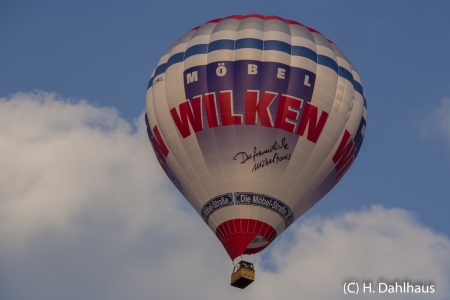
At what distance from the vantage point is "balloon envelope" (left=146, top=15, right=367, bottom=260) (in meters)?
34.3

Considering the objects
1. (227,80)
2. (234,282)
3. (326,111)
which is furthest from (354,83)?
(234,282)

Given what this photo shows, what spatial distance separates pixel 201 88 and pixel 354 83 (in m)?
5.37

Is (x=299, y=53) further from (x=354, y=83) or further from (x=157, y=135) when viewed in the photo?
(x=157, y=135)

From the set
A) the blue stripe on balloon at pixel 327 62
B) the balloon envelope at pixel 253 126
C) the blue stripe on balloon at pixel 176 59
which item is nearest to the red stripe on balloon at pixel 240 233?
the balloon envelope at pixel 253 126

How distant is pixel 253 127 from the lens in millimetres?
34344

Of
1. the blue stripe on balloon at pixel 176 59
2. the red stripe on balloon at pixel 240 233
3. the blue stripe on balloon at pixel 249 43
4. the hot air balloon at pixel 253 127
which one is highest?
the blue stripe on balloon at pixel 249 43

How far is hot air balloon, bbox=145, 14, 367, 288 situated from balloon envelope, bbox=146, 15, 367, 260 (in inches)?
1.2

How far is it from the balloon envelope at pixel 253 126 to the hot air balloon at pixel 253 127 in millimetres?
31

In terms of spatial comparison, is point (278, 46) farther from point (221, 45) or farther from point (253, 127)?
point (253, 127)

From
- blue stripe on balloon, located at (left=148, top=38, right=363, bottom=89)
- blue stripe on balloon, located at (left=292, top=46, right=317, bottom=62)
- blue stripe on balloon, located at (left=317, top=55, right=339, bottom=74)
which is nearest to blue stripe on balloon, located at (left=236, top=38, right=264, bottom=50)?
blue stripe on balloon, located at (left=148, top=38, right=363, bottom=89)

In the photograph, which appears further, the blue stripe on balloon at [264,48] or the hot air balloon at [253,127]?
the blue stripe on balloon at [264,48]

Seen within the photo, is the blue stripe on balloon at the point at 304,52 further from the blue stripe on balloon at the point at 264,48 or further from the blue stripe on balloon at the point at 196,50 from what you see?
the blue stripe on balloon at the point at 196,50

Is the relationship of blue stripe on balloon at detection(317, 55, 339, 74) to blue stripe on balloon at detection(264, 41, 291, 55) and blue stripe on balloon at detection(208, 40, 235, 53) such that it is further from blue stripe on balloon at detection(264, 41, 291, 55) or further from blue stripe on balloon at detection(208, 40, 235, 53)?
blue stripe on balloon at detection(208, 40, 235, 53)

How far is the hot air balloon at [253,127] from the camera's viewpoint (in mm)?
34344
